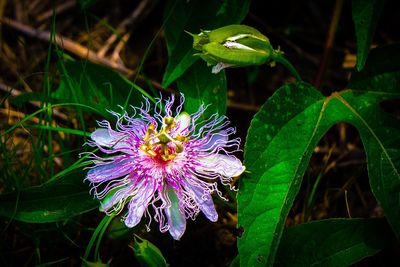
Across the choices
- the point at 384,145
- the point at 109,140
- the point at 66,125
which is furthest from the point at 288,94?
the point at 66,125

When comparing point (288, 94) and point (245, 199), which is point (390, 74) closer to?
point (288, 94)

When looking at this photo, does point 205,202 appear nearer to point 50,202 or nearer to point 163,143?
point 163,143

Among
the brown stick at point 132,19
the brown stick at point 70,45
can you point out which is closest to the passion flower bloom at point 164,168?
the brown stick at point 70,45

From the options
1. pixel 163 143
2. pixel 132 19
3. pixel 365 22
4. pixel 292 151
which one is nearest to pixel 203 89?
pixel 163 143

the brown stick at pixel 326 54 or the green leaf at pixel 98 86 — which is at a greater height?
the brown stick at pixel 326 54

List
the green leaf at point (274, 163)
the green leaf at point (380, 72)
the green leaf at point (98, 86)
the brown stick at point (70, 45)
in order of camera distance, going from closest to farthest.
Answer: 1. the green leaf at point (274, 163)
2. the green leaf at point (380, 72)
3. the green leaf at point (98, 86)
4. the brown stick at point (70, 45)

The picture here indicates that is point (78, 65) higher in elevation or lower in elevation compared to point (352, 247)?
higher

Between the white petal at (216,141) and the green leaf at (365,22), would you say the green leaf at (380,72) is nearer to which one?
the green leaf at (365,22)
